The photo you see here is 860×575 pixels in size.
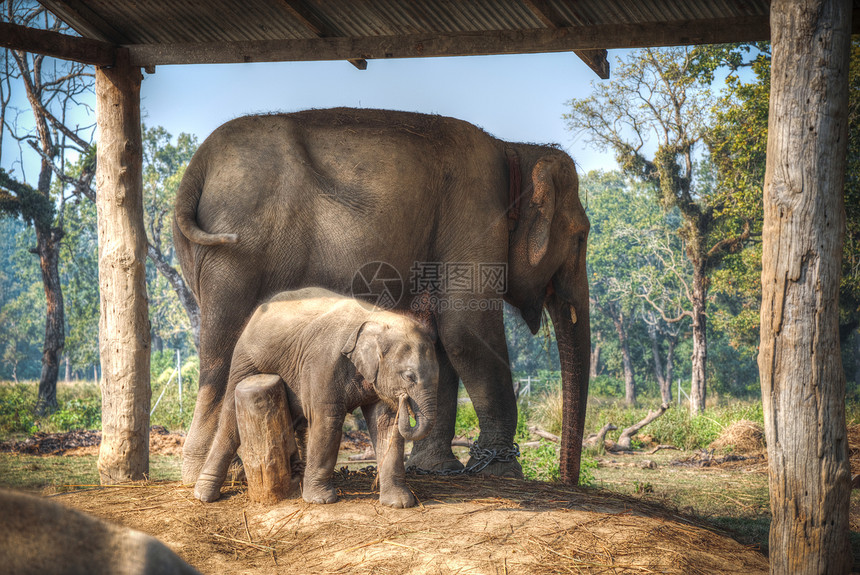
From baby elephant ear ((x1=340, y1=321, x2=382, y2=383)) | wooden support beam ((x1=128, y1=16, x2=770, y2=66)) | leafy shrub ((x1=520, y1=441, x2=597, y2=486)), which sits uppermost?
wooden support beam ((x1=128, y1=16, x2=770, y2=66))

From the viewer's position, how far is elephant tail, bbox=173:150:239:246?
523cm

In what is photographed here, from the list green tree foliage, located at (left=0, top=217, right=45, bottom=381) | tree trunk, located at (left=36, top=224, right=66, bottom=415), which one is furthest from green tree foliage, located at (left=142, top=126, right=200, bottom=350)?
green tree foliage, located at (left=0, top=217, right=45, bottom=381)

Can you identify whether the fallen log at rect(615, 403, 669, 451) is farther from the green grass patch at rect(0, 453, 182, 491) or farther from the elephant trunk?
the green grass patch at rect(0, 453, 182, 491)

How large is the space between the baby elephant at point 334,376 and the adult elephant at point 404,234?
47 centimetres

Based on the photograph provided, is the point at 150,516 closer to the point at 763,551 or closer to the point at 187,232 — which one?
the point at 187,232

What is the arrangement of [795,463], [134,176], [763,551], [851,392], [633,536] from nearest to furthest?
[795,463] < [633,536] < [763,551] < [134,176] < [851,392]

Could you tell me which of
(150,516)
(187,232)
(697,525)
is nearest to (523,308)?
(697,525)

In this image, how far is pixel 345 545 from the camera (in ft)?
13.5

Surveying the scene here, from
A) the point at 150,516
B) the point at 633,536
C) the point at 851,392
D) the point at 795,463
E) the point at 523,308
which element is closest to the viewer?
the point at 795,463

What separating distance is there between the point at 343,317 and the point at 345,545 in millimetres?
1303

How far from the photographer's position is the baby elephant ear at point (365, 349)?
4574 mm

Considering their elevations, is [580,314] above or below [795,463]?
above

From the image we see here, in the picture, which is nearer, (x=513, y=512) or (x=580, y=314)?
(x=513, y=512)

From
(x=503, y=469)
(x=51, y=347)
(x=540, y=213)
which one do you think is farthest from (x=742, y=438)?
(x=51, y=347)
